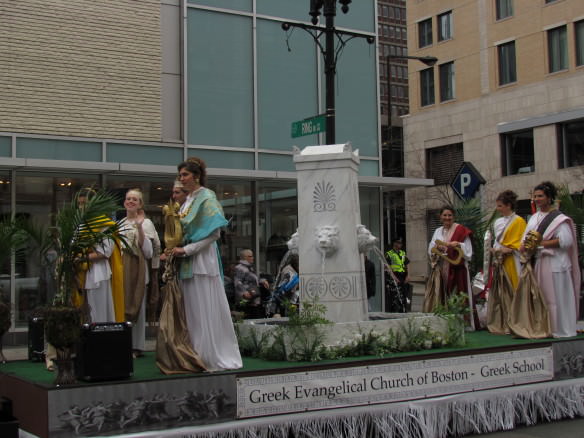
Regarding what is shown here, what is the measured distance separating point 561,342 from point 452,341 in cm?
116

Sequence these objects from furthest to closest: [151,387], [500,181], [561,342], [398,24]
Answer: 1. [398,24]
2. [500,181]
3. [561,342]
4. [151,387]

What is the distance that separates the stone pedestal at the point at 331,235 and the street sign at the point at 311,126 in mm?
4033

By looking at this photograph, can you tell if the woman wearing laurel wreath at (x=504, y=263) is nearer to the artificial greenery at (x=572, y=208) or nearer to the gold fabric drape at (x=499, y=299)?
A: the gold fabric drape at (x=499, y=299)

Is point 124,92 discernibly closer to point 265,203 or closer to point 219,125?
point 219,125

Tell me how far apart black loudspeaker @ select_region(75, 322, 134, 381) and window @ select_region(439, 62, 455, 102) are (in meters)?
38.1

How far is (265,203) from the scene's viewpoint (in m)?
18.7

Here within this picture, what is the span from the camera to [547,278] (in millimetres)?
10836

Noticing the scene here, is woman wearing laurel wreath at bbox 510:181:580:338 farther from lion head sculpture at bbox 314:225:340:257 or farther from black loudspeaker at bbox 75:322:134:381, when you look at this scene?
black loudspeaker at bbox 75:322:134:381

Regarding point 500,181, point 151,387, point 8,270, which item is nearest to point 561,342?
point 151,387

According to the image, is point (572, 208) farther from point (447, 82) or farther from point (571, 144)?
point (447, 82)

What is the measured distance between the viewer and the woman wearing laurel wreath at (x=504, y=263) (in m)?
11.2

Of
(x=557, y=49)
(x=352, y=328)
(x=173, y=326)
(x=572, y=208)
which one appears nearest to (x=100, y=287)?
(x=173, y=326)

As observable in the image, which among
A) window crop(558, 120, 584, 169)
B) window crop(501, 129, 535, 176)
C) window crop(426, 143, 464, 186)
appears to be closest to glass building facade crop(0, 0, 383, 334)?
window crop(558, 120, 584, 169)

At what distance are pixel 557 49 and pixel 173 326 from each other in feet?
109
